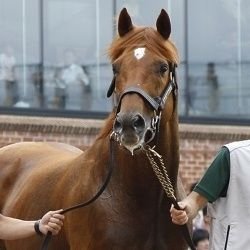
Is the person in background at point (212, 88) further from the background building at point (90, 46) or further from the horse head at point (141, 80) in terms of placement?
the horse head at point (141, 80)

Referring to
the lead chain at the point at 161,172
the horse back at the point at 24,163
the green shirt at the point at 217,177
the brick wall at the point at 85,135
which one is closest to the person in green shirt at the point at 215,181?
the green shirt at the point at 217,177

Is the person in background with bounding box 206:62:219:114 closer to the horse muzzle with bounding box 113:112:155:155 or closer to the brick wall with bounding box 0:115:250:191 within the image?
the brick wall with bounding box 0:115:250:191

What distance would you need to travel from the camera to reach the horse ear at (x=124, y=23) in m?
5.46

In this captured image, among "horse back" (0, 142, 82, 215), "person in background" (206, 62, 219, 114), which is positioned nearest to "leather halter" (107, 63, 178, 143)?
"horse back" (0, 142, 82, 215)

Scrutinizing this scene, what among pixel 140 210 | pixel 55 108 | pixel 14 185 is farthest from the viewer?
pixel 55 108

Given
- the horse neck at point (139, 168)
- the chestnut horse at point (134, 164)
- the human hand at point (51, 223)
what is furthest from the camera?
the horse neck at point (139, 168)

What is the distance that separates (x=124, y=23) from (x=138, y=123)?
81 centimetres

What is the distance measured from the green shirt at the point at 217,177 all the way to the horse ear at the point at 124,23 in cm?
88

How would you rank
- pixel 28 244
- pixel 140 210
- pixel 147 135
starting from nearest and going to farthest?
pixel 147 135
pixel 140 210
pixel 28 244

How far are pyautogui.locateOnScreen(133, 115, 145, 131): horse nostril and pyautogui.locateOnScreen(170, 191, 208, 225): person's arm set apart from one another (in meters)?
0.51

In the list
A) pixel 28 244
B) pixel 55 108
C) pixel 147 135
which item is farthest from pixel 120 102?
pixel 55 108

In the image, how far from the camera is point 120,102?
200 inches

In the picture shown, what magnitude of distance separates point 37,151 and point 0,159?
0.32 m

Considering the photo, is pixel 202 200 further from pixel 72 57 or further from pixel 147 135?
pixel 72 57
